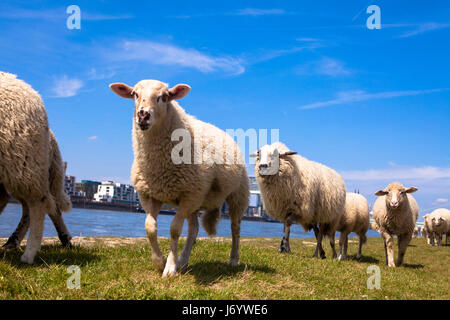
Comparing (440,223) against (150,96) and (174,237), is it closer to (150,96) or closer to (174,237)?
(174,237)

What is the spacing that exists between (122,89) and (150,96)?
68 centimetres

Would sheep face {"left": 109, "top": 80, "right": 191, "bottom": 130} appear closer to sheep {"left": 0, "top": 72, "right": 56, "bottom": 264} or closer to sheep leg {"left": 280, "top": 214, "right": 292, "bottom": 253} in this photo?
sheep {"left": 0, "top": 72, "right": 56, "bottom": 264}

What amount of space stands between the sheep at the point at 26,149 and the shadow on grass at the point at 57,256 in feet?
0.65

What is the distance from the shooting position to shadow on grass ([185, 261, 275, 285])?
502 cm

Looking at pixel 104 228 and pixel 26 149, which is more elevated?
pixel 26 149

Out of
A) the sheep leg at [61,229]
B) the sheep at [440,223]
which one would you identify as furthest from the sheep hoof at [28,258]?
the sheep at [440,223]

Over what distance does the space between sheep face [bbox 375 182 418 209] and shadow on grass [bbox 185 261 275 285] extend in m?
5.68

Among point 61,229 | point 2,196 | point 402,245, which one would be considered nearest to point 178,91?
point 61,229

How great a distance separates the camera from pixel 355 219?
526 inches

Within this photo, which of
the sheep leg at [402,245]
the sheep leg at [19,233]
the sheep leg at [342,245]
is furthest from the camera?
the sheep leg at [342,245]

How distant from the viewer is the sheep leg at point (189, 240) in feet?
19.0

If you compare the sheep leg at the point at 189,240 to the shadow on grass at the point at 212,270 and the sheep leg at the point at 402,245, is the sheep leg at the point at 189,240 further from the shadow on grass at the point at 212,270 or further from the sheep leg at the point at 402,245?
the sheep leg at the point at 402,245

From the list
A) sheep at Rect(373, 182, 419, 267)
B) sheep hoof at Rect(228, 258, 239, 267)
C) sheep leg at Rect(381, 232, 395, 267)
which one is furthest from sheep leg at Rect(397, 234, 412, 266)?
sheep hoof at Rect(228, 258, 239, 267)
